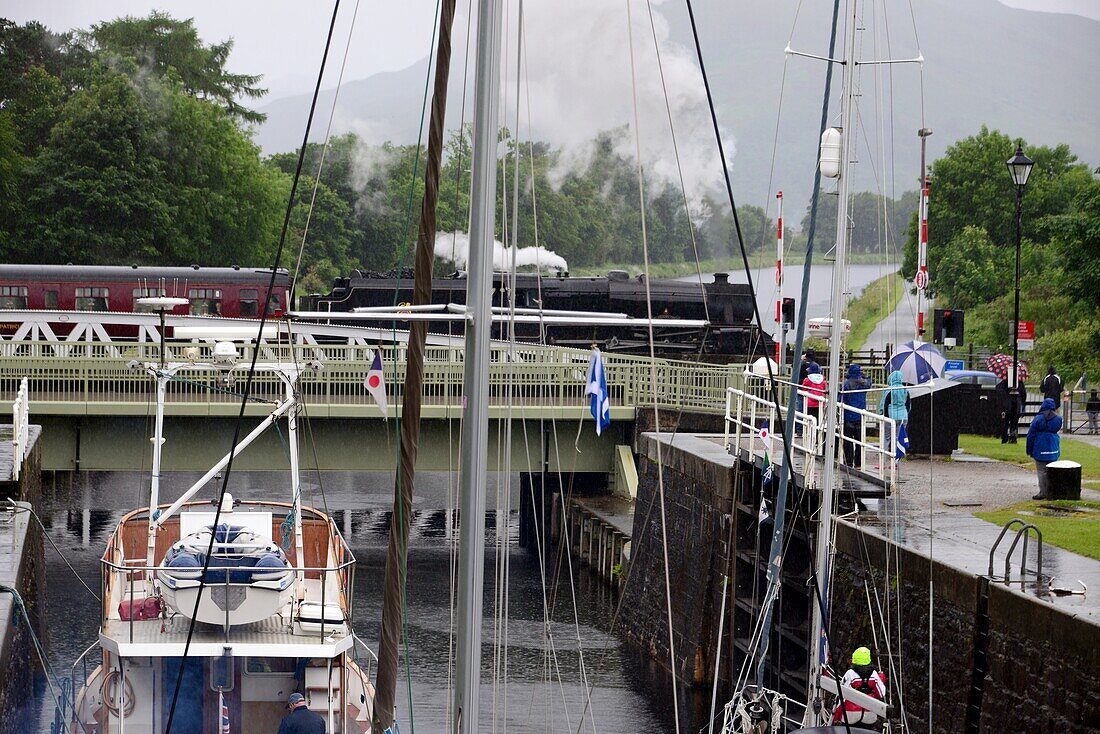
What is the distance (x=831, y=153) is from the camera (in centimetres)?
1363

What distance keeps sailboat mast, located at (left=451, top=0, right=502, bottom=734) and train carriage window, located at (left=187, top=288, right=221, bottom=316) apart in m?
38.0

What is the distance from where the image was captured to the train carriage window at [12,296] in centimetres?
4175

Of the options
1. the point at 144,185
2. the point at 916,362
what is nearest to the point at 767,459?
the point at 916,362

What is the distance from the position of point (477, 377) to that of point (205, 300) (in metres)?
38.7

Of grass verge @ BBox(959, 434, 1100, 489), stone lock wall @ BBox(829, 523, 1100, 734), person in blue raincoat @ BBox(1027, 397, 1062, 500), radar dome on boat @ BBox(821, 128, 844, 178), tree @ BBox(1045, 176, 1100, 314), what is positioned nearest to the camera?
stone lock wall @ BBox(829, 523, 1100, 734)

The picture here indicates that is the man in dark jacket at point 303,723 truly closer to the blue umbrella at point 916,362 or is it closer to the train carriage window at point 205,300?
the blue umbrella at point 916,362

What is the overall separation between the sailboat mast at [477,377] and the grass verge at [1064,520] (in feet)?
30.4

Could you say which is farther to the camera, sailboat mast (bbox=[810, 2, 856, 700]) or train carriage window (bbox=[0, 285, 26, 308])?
train carriage window (bbox=[0, 285, 26, 308])

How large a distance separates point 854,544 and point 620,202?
99.5 metres

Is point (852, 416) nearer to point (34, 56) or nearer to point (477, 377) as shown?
point (477, 377)

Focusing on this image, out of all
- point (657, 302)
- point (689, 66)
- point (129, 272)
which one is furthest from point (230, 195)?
point (689, 66)

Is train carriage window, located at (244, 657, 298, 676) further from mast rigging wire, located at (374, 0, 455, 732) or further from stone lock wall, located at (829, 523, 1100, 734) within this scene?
stone lock wall, located at (829, 523, 1100, 734)

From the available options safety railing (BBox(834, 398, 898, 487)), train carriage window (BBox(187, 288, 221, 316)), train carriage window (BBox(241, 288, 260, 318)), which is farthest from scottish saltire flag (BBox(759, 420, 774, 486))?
train carriage window (BBox(187, 288, 221, 316))

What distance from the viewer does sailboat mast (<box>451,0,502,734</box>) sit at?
6516 mm
